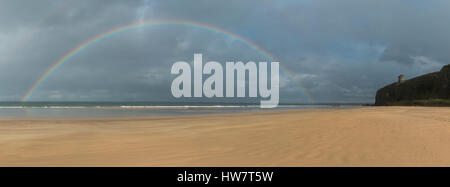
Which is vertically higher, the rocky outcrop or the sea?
the rocky outcrop

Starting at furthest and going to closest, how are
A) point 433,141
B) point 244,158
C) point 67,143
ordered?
point 67,143 → point 433,141 → point 244,158

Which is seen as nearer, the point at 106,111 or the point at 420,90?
the point at 106,111

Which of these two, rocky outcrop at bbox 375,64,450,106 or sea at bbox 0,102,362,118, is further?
rocky outcrop at bbox 375,64,450,106

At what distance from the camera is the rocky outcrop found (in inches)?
2872

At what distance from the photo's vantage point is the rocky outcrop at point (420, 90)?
72.9 meters

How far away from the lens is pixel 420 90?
9075 cm

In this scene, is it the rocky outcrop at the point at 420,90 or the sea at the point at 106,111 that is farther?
the rocky outcrop at the point at 420,90

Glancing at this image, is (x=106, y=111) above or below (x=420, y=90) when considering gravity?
below

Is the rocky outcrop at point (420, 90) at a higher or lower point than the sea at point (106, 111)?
higher
